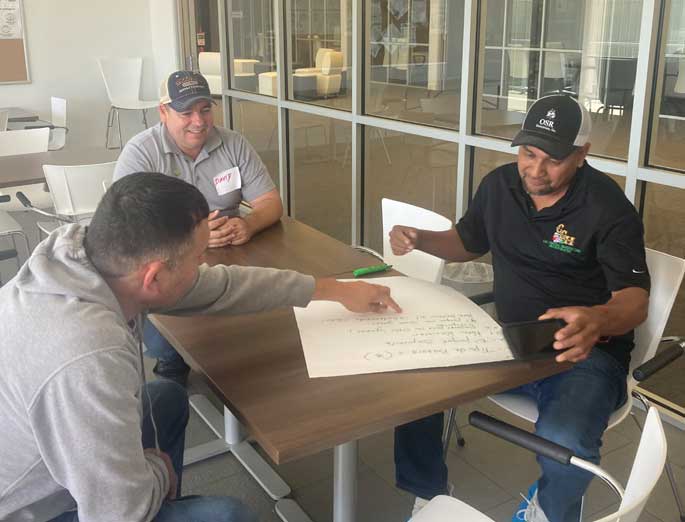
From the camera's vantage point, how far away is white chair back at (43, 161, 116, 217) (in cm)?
353

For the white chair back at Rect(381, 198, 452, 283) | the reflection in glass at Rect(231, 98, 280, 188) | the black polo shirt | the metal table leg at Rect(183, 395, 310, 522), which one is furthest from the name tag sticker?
the reflection in glass at Rect(231, 98, 280, 188)

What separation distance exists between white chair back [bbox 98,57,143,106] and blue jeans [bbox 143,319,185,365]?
5.23m

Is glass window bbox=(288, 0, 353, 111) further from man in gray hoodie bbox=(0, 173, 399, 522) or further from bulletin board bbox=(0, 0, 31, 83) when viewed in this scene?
bulletin board bbox=(0, 0, 31, 83)

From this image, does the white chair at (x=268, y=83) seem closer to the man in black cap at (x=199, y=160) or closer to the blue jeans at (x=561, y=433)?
the man in black cap at (x=199, y=160)

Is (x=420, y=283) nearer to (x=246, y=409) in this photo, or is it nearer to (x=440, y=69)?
(x=246, y=409)

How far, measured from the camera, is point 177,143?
2.80 metres

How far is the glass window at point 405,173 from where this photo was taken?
12.2ft

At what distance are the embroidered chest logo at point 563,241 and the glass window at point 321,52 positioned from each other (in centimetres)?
240

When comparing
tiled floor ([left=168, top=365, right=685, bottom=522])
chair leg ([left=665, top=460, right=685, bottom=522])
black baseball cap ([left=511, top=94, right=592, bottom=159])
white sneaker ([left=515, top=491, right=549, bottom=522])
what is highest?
black baseball cap ([left=511, top=94, right=592, bottom=159])

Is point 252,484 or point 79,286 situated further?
point 252,484

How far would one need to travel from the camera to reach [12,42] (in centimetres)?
709

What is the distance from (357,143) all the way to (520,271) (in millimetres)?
2156

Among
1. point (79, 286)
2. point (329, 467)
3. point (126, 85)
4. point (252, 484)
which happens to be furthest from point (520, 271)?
point (126, 85)

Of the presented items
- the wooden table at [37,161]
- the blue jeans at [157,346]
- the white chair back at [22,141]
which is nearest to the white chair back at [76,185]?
the wooden table at [37,161]
